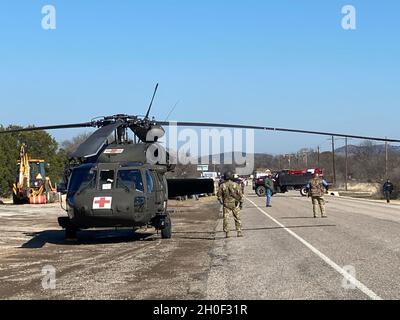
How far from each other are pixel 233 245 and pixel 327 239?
2557mm

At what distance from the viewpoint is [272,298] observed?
7.70 m

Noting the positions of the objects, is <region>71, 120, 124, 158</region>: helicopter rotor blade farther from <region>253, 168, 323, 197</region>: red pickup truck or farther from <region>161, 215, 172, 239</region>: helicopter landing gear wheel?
<region>253, 168, 323, 197</region>: red pickup truck

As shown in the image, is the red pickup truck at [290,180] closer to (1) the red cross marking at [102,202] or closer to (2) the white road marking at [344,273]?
(2) the white road marking at [344,273]

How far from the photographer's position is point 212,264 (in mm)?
11070

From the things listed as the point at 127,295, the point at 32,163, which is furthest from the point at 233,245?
the point at 32,163

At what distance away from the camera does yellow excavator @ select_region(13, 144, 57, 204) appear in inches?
1718

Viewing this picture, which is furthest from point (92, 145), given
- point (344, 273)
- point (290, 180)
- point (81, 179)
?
point (290, 180)

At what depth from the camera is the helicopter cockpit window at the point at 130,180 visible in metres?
14.6

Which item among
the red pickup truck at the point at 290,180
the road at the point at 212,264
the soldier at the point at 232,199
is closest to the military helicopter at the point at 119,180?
the road at the point at 212,264

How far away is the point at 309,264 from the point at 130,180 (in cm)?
576

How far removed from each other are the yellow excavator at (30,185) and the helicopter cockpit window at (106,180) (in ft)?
99.6

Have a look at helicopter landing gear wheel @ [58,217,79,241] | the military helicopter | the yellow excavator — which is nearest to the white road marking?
the military helicopter

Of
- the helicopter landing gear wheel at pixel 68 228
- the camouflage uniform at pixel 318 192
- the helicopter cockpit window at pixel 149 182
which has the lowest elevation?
the helicopter landing gear wheel at pixel 68 228

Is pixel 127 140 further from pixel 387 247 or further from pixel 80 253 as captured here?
pixel 387 247
